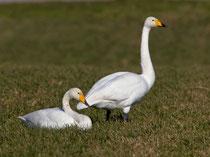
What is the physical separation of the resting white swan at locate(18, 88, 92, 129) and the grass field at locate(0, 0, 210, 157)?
6.9 inches

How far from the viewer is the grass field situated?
5348 millimetres

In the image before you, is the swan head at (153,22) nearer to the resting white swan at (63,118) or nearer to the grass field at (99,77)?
the grass field at (99,77)

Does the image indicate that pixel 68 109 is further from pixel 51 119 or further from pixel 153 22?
pixel 153 22

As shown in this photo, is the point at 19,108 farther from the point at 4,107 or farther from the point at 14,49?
the point at 14,49

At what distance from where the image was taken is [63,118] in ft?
20.0

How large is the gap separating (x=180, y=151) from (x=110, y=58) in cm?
2005

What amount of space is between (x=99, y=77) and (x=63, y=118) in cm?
547

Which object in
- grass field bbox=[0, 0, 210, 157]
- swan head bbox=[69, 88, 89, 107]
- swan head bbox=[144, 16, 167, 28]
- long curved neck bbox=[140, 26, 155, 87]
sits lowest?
grass field bbox=[0, 0, 210, 157]

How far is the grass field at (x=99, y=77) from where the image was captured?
535 centimetres

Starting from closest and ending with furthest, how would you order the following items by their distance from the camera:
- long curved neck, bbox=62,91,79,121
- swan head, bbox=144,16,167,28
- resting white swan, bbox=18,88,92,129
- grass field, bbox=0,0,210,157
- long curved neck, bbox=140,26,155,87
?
grass field, bbox=0,0,210,157
resting white swan, bbox=18,88,92,129
long curved neck, bbox=62,91,79,121
long curved neck, bbox=140,26,155,87
swan head, bbox=144,16,167,28

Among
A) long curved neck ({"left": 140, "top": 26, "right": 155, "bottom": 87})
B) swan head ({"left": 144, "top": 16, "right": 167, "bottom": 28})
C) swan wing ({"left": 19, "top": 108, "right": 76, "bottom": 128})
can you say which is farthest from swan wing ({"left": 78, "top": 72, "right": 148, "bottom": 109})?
swan head ({"left": 144, "top": 16, "right": 167, "bottom": 28})

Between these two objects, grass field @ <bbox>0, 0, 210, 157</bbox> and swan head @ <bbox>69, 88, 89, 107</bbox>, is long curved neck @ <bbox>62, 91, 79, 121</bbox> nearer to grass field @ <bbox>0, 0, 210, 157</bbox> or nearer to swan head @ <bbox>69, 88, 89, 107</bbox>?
swan head @ <bbox>69, 88, 89, 107</bbox>

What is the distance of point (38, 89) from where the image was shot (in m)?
9.68

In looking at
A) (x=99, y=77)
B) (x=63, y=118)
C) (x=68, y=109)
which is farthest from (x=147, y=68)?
(x=99, y=77)
